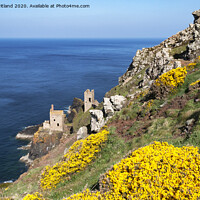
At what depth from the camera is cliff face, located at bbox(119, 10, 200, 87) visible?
125ft

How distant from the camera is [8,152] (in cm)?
5784

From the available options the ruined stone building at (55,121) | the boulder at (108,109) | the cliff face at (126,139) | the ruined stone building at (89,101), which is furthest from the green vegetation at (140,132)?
the ruined stone building at (89,101)

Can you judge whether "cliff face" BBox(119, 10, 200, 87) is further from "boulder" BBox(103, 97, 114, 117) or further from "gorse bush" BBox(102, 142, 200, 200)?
"gorse bush" BBox(102, 142, 200, 200)

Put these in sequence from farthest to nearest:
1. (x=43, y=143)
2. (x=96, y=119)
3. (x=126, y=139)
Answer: (x=43, y=143) < (x=96, y=119) < (x=126, y=139)

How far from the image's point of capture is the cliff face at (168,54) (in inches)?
1506

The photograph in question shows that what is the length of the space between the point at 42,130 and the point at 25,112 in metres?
27.9

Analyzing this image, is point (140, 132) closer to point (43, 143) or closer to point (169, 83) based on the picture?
point (169, 83)

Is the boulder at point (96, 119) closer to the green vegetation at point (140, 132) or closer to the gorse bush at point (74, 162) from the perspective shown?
the green vegetation at point (140, 132)

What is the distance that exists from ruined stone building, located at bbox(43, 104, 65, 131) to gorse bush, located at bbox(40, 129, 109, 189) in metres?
43.4

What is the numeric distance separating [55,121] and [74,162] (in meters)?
46.1

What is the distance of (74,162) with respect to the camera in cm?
1597

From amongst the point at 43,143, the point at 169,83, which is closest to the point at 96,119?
the point at 169,83

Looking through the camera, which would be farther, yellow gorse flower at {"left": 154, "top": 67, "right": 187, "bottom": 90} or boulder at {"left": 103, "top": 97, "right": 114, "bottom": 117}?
boulder at {"left": 103, "top": 97, "right": 114, "bottom": 117}

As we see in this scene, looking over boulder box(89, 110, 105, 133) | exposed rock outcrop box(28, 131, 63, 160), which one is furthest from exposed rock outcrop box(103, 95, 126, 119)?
exposed rock outcrop box(28, 131, 63, 160)
